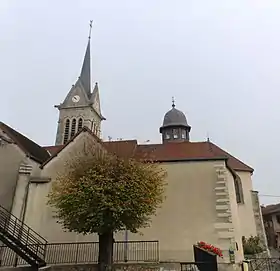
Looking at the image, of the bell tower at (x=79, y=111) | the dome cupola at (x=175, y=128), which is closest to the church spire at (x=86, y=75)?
the bell tower at (x=79, y=111)

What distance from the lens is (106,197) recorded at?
490 inches

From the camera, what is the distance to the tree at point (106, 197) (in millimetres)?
12461

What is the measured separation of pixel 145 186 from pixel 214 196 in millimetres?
5770

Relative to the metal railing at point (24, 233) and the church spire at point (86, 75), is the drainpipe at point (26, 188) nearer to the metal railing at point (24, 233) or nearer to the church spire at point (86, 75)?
the metal railing at point (24, 233)

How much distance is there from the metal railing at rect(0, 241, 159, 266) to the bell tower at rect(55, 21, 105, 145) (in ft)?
85.1

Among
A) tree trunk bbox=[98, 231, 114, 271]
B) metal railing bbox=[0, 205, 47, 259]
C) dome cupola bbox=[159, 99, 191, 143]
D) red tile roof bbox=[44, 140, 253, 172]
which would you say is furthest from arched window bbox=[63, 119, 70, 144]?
tree trunk bbox=[98, 231, 114, 271]

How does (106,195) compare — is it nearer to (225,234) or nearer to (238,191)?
(225,234)

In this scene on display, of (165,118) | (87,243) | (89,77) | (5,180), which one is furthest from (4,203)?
(89,77)

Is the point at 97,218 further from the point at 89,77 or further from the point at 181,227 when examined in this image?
the point at 89,77

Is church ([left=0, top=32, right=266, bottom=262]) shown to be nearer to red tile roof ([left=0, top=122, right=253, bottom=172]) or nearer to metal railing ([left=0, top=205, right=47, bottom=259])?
red tile roof ([left=0, top=122, right=253, bottom=172])

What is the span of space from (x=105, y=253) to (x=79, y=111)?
1315 inches

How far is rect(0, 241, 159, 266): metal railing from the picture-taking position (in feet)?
52.2

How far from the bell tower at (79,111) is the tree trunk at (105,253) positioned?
29211 mm

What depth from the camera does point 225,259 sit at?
1555 cm
